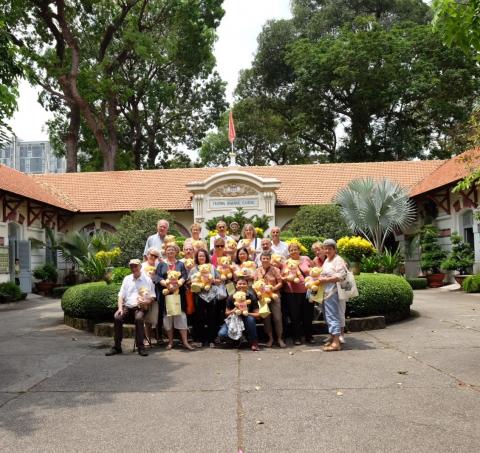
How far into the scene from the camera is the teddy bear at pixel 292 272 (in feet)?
25.5

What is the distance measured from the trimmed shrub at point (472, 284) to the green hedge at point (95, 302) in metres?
11.3

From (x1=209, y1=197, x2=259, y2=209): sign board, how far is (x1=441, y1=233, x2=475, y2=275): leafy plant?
7.54 meters

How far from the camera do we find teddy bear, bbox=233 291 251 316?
757cm

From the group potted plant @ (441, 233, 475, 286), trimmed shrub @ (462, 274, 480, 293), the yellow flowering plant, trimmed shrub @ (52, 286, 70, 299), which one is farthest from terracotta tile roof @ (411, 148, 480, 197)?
trimmed shrub @ (52, 286, 70, 299)

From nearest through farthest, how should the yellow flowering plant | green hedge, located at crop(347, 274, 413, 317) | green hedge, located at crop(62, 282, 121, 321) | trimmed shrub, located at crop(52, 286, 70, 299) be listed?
green hedge, located at crop(347, 274, 413, 317), green hedge, located at crop(62, 282, 121, 321), the yellow flowering plant, trimmed shrub, located at crop(52, 286, 70, 299)

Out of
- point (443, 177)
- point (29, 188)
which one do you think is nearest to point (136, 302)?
point (29, 188)

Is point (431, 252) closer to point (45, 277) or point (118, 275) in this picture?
point (118, 275)

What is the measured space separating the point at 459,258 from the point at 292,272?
12.1 m

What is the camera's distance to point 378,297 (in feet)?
30.8

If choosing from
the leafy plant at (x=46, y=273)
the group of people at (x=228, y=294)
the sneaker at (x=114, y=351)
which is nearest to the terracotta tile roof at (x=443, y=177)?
the group of people at (x=228, y=294)

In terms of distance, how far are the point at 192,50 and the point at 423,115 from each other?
47.2 feet

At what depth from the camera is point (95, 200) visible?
23.3m

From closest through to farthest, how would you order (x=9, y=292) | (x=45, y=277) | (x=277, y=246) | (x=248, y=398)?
(x=248, y=398) → (x=277, y=246) → (x=9, y=292) → (x=45, y=277)

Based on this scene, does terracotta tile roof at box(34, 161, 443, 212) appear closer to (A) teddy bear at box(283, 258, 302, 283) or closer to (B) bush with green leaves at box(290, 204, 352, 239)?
(B) bush with green leaves at box(290, 204, 352, 239)
